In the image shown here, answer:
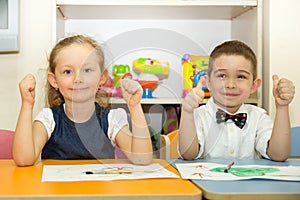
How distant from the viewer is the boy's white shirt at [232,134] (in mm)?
1375

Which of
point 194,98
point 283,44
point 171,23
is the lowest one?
point 194,98

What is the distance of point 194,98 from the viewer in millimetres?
1116

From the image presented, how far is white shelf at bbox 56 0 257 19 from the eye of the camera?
184cm

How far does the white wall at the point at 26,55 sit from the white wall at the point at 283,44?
3.06 feet

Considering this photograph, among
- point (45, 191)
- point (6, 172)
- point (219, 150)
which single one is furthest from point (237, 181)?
point (219, 150)

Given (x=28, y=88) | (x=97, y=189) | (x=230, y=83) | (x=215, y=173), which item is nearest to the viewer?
(x=97, y=189)

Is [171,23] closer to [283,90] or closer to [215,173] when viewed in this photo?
[283,90]

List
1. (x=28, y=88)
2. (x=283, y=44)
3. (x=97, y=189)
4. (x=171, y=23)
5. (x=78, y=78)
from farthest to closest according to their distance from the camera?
(x=171, y=23), (x=283, y=44), (x=78, y=78), (x=28, y=88), (x=97, y=189)

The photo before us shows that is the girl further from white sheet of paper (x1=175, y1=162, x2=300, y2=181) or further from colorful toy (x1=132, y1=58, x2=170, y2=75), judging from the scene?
colorful toy (x1=132, y1=58, x2=170, y2=75)

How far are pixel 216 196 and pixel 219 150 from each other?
0.70 meters

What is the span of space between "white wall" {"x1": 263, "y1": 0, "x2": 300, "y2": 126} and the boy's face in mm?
449

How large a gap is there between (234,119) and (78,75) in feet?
1.65

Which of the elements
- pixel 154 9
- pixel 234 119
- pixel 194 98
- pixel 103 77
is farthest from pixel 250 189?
pixel 154 9

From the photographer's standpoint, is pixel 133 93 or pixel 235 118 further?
pixel 235 118
